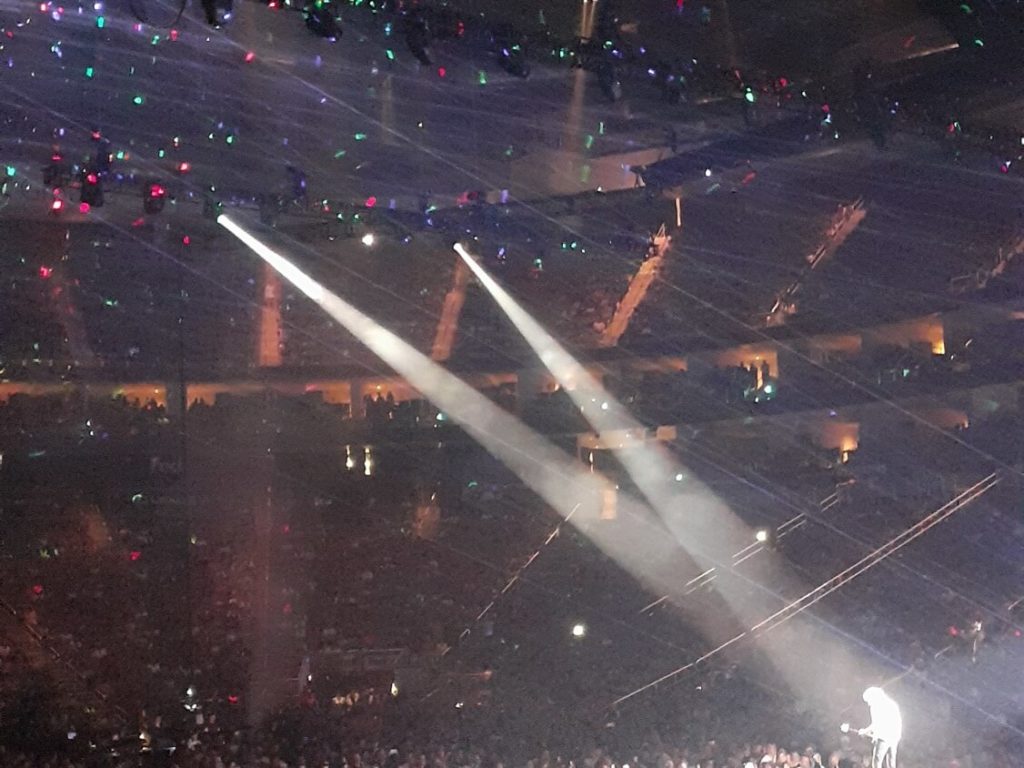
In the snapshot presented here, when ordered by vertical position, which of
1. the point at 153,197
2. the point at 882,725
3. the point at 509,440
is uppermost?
the point at 153,197

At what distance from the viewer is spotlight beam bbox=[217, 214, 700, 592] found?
31.5ft

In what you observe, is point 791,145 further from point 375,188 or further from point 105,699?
point 105,699

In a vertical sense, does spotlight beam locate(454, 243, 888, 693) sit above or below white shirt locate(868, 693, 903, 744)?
below

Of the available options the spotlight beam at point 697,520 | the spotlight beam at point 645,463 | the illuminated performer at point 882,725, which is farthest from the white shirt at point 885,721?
the spotlight beam at point 645,463

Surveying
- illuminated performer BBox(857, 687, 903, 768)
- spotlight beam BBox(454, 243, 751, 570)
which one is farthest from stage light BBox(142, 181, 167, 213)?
illuminated performer BBox(857, 687, 903, 768)

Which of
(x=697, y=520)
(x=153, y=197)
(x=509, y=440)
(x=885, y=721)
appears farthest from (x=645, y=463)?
(x=885, y=721)

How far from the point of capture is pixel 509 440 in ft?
38.2

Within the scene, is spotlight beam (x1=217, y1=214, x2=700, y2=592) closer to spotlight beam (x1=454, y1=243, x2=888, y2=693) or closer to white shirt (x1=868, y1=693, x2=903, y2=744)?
spotlight beam (x1=454, y1=243, x2=888, y2=693)

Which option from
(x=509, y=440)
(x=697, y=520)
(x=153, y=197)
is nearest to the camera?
(x=153, y=197)

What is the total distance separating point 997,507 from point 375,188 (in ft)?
22.7

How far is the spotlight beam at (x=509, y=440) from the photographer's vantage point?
9594 millimetres

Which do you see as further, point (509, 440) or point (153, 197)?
point (509, 440)

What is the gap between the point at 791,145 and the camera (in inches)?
338

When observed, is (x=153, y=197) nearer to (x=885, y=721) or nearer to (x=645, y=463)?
(x=645, y=463)
